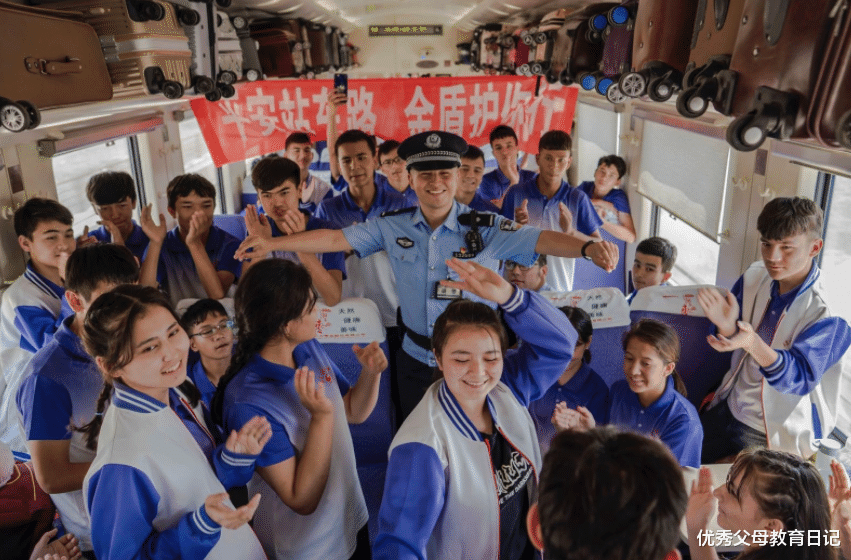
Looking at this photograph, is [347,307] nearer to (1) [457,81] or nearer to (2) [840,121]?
(2) [840,121]

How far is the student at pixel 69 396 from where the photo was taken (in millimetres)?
2111

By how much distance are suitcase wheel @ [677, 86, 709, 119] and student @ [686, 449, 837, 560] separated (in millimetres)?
1139

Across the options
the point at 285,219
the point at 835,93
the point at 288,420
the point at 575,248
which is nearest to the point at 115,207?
the point at 285,219

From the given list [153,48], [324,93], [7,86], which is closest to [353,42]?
[324,93]

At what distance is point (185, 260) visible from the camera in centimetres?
380

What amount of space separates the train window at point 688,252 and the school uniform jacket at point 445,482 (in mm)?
4160

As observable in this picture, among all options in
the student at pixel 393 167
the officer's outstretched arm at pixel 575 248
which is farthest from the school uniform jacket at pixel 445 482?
the student at pixel 393 167

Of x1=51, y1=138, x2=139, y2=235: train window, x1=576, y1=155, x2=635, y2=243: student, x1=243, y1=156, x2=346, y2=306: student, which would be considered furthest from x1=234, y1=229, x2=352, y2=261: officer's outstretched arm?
x1=576, y1=155, x2=635, y2=243: student

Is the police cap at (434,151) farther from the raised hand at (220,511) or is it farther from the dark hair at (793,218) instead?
the raised hand at (220,511)

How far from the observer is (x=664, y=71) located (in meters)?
2.62

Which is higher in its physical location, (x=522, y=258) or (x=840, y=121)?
(x=840, y=121)

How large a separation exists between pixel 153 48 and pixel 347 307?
1583mm

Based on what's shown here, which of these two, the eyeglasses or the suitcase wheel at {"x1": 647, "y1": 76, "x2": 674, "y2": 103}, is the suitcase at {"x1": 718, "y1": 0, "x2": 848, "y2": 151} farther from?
the eyeglasses

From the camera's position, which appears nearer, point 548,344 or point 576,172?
point 548,344
